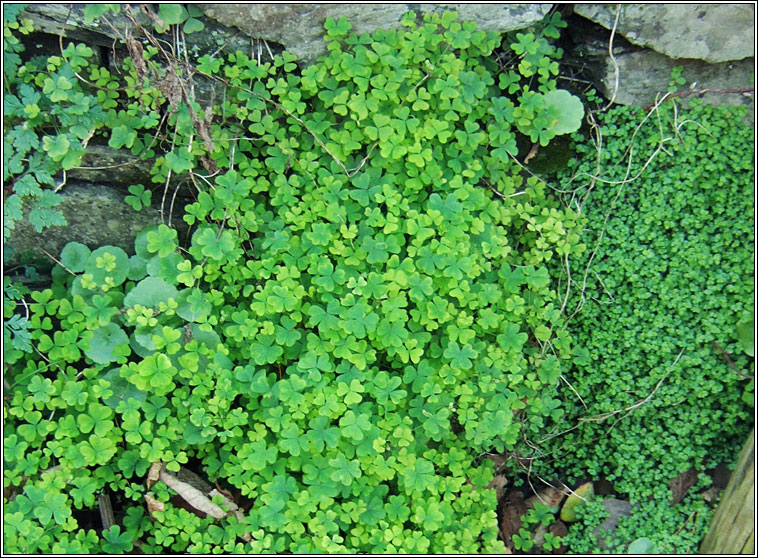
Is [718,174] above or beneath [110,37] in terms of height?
beneath

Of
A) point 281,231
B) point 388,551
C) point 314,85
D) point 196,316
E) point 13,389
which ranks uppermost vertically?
point 314,85

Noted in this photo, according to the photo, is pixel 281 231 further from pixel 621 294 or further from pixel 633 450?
pixel 633 450

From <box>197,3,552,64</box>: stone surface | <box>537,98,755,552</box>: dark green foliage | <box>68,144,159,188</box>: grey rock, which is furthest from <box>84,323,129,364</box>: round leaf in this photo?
<box>537,98,755,552</box>: dark green foliage

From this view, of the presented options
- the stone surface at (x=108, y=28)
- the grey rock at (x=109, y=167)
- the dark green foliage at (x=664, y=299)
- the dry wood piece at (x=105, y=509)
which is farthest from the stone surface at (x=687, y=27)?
the dry wood piece at (x=105, y=509)

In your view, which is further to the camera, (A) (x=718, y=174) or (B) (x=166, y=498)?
(A) (x=718, y=174)

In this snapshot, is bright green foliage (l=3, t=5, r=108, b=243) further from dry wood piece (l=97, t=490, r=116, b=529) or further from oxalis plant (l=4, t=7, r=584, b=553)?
dry wood piece (l=97, t=490, r=116, b=529)

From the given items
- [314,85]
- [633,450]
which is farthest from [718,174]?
[314,85]
